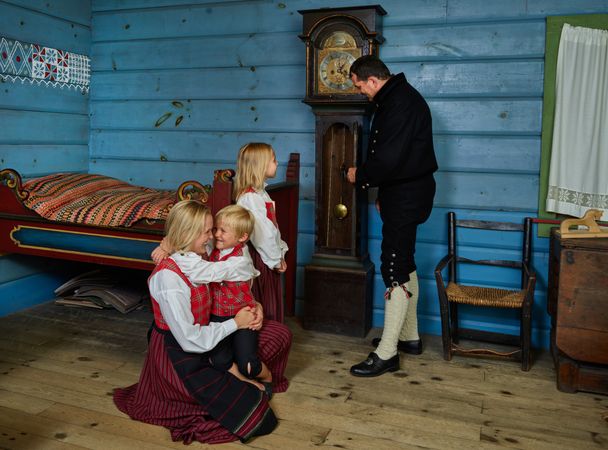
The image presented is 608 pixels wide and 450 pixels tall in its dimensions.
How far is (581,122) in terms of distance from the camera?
322 cm

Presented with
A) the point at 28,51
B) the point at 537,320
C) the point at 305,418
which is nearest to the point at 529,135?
the point at 537,320

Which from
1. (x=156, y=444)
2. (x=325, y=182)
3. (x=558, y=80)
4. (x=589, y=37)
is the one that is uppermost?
(x=589, y=37)

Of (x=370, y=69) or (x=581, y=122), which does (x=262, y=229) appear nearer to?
(x=370, y=69)

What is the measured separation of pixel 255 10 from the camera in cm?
384

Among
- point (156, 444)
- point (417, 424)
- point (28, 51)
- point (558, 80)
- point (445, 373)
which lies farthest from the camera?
point (28, 51)

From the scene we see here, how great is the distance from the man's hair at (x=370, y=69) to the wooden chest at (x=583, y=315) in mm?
1131

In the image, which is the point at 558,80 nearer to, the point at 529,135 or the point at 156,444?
the point at 529,135

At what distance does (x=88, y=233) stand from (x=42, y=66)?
1.29 metres

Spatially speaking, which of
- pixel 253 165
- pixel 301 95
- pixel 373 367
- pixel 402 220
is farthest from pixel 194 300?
pixel 301 95

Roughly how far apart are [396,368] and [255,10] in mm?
2298

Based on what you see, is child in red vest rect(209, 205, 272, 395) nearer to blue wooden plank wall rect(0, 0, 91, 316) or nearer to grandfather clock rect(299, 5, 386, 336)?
grandfather clock rect(299, 5, 386, 336)

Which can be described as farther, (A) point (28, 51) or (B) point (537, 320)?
(A) point (28, 51)

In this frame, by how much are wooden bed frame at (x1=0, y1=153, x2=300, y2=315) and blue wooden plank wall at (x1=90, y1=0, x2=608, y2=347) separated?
0.29 meters

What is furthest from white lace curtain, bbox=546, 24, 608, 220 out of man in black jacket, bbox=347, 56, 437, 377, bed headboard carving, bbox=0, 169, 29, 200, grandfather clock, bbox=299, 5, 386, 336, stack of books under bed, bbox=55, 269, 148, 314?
bed headboard carving, bbox=0, 169, 29, 200
